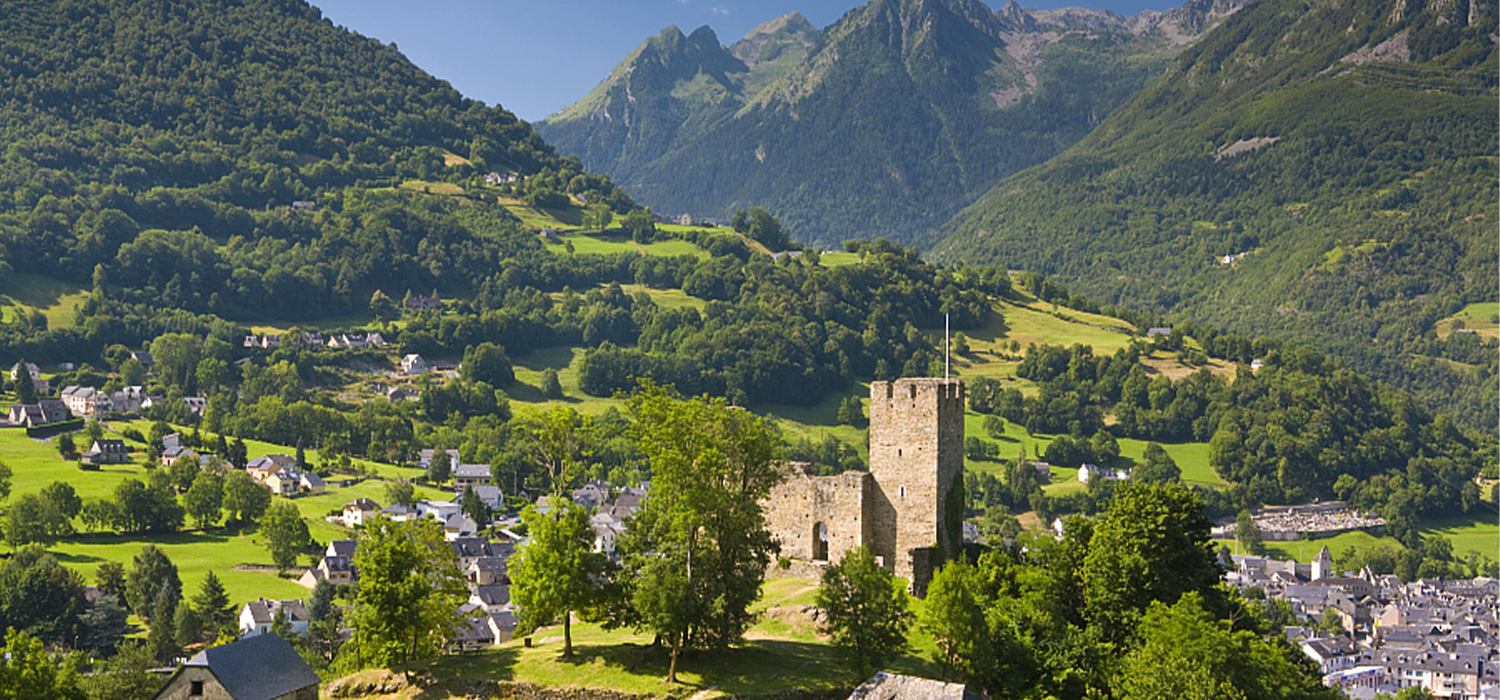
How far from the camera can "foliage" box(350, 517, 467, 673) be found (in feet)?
151

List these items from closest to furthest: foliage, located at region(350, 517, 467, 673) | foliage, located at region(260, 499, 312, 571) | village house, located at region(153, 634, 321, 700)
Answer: village house, located at region(153, 634, 321, 700)
foliage, located at region(350, 517, 467, 673)
foliage, located at region(260, 499, 312, 571)

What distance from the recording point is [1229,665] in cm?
4362

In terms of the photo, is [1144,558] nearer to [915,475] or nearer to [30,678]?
[915,475]

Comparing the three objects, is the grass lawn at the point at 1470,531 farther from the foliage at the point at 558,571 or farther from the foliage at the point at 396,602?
the foliage at the point at 396,602

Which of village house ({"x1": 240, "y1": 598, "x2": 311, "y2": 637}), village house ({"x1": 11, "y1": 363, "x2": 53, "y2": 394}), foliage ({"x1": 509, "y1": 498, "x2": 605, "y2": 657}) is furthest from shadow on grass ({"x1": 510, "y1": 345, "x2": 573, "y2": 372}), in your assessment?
foliage ({"x1": 509, "y1": 498, "x2": 605, "y2": 657})

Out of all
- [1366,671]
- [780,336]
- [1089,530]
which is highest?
[780,336]

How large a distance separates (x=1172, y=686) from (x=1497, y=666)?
76.2 m

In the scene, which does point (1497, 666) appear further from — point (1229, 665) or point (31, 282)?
point (31, 282)

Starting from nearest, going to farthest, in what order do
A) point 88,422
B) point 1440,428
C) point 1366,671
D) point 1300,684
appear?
point 1300,684, point 1366,671, point 88,422, point 1440,428

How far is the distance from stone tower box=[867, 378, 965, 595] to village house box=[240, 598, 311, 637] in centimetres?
4571

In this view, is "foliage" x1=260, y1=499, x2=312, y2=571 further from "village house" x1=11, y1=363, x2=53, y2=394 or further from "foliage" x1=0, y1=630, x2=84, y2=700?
"foliage" x1=0, y1=630, x2=84, y2=700

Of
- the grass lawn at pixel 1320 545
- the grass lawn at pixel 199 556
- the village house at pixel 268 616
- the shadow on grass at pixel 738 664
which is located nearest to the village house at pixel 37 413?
the grass lawn at pixel 199 556

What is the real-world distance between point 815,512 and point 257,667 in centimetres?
2198

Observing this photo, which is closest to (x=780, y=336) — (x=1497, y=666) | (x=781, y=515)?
(x=1497, y=666)
